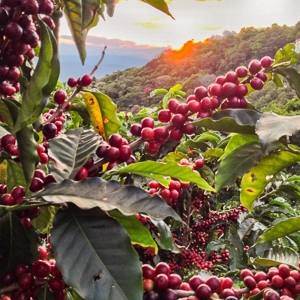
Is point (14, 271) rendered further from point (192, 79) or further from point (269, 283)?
point (192, 79)

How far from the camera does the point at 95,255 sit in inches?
21.9

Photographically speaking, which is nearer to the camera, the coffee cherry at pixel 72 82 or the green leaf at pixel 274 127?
the green leaf at pixel 274 127

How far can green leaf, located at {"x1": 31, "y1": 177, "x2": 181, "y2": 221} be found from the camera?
1.85 feet

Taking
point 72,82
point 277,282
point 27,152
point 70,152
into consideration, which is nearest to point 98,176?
point 70,152

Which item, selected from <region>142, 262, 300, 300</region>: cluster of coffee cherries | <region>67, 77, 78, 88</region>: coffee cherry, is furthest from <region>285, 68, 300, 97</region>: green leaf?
<region>67, 77, 78, 88</region>: coffee cherry

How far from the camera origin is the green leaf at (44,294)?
0.61 m

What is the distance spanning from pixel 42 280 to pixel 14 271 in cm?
5

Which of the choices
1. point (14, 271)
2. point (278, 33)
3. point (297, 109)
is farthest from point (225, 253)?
point (278, 33)

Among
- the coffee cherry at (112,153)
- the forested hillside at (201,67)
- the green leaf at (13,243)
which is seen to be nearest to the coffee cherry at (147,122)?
the coffee cherry at (112,153)

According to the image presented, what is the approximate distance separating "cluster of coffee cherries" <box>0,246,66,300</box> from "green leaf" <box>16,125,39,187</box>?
14 cm

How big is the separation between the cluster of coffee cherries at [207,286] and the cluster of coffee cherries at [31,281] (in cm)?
14

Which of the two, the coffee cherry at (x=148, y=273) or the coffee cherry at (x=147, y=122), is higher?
the coffee cherry at (x=147, y=122)

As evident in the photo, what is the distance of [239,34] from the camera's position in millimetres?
Answer: 17969

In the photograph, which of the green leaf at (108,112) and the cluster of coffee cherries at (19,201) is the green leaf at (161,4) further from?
the cluster of coffee cherries at (19,201)
